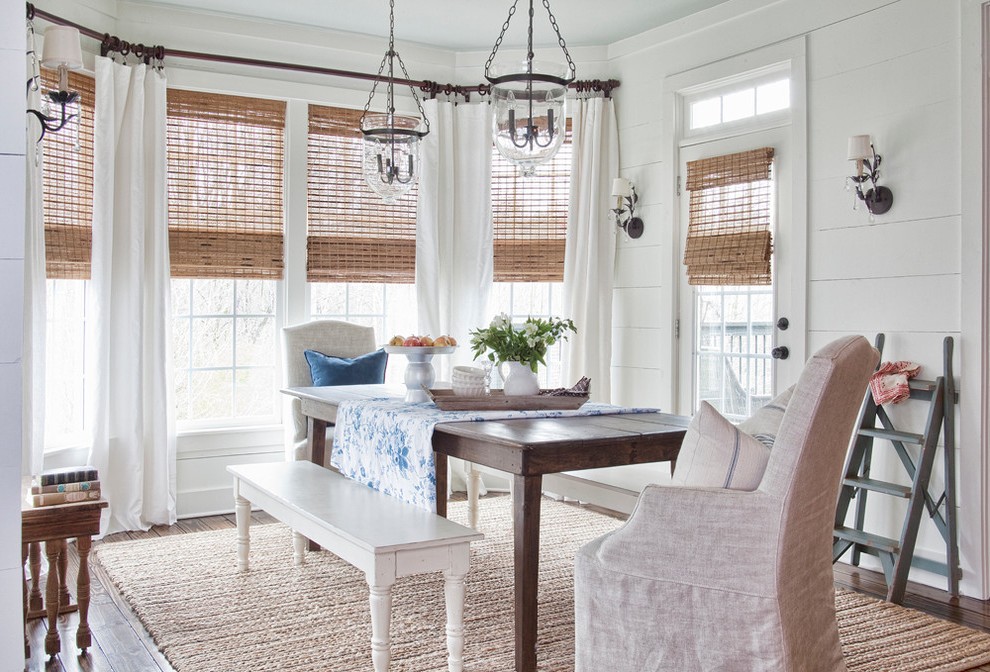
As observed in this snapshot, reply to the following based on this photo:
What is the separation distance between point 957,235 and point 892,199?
335mm

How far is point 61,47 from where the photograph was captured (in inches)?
120

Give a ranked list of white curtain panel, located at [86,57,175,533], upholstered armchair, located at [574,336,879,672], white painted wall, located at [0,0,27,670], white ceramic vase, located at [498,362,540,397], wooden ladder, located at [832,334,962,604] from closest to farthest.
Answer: white painted wall, located at [0,0,27,670] → upholstered armchair, located at [574,336,879,672] → white ceramic vase, located at [498,362,540,397] → wooden ladder, located at [832,334,962,604] → white curtain panel, located at [86,57,175,533]

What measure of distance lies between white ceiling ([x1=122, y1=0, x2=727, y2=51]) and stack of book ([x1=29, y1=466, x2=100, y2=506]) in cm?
289

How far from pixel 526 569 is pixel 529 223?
329 centimetres

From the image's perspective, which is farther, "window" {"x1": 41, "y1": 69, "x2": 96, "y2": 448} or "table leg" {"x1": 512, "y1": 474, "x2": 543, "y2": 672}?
"window" {"x1": 41, "y1": 69, "x2": 96, "y2": 448}

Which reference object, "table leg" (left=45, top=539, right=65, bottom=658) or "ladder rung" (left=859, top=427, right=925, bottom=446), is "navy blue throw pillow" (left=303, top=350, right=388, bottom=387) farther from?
"ladder rung" (left=859, top=427, right=925, bottom=446)

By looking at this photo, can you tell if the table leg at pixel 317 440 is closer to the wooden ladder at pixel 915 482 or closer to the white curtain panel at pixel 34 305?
the white curtain panel at pixel 34 305

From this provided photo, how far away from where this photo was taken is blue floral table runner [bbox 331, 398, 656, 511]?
300 cm

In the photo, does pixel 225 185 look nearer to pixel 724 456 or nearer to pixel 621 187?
pixel 621 187

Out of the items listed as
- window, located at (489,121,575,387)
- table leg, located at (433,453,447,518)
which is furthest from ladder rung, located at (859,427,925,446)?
window, located at (489,121,575,387)

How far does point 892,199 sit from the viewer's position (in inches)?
149

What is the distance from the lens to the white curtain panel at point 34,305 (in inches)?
157

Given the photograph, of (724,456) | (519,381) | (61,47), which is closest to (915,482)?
(519,381)

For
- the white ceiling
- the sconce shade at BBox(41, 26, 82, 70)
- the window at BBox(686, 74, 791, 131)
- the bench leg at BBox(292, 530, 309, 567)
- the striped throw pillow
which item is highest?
the white ceiling
